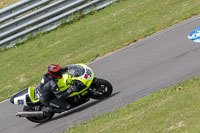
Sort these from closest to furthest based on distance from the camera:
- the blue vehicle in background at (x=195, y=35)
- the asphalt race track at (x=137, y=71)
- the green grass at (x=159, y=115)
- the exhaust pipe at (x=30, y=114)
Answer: the green grass at (x=159, y=115) < the asphalt race track at (x=137, y=71) < the exhaust pipe at (x=30, y=114) < the blue vehicle in background at (x=195, y=35)

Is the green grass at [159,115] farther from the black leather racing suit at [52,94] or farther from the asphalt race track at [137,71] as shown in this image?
the black leather racing suit at [52,94]

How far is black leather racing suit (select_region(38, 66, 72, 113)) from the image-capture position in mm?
10695

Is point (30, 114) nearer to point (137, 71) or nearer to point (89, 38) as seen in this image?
point (137, 71)

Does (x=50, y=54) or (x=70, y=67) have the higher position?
(x=70, y=67)

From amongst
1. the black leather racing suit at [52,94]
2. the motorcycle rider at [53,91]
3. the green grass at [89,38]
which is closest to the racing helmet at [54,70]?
the motorcycle rider at [53,91]

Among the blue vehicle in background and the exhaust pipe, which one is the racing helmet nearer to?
the exhaust pipe

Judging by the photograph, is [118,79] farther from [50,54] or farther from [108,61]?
[50,54]

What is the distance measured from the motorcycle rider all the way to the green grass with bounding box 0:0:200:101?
369 centimetres

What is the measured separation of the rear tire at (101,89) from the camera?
10.9m

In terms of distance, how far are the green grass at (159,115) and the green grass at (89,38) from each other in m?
5.75

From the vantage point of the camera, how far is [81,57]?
15.5 meters

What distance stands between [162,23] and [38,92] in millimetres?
6590

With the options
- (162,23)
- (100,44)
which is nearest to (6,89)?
(100,44)

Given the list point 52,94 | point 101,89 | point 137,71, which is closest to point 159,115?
point 101,89
